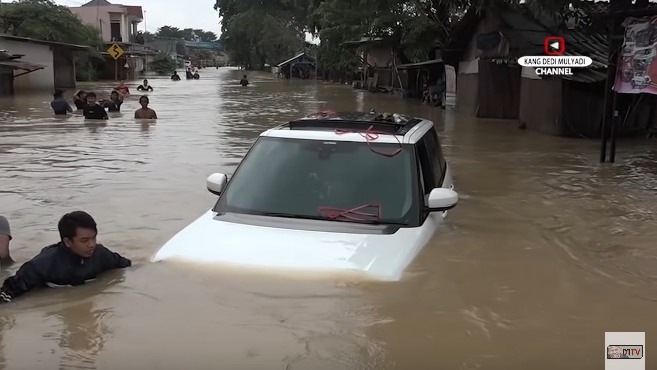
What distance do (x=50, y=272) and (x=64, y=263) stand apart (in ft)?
0.38

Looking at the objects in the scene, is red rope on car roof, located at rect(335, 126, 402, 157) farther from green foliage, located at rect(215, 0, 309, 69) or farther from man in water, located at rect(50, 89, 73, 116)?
green foliage, located at rect(215, 0, 309, 69)

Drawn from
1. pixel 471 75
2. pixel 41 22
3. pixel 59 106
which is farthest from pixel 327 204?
pixel 41 22

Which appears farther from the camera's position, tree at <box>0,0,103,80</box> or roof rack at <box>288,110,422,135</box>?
tree at <box>0,0,103,80</box>

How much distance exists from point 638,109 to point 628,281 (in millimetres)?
12235

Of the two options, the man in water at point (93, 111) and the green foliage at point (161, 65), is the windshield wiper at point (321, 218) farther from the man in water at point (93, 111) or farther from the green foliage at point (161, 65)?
the green foliage at point (161, 65)

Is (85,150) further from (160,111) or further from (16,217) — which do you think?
(160,111)

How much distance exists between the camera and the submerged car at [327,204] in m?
4.51

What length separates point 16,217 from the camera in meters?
7.88

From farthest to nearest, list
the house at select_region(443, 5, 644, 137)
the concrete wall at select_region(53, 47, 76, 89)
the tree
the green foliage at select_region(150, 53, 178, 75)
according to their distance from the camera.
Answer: the green foliage at select_region(150, 53, 178, 75) → the tree → the concrete wall at select_region(53, 47, 76, 89) → the house at select_region(443, 5, 644, 137)

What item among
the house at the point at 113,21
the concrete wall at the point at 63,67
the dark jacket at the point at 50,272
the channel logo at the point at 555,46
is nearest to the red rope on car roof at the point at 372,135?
the dark jacket at the point at 50,272

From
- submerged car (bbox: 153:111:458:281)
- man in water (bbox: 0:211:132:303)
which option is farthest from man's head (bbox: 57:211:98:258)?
submerged car (bbox: 153:111:458:281)

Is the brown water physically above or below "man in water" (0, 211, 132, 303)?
below

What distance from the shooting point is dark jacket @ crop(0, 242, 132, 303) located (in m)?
4.84

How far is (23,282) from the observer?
4859mm
